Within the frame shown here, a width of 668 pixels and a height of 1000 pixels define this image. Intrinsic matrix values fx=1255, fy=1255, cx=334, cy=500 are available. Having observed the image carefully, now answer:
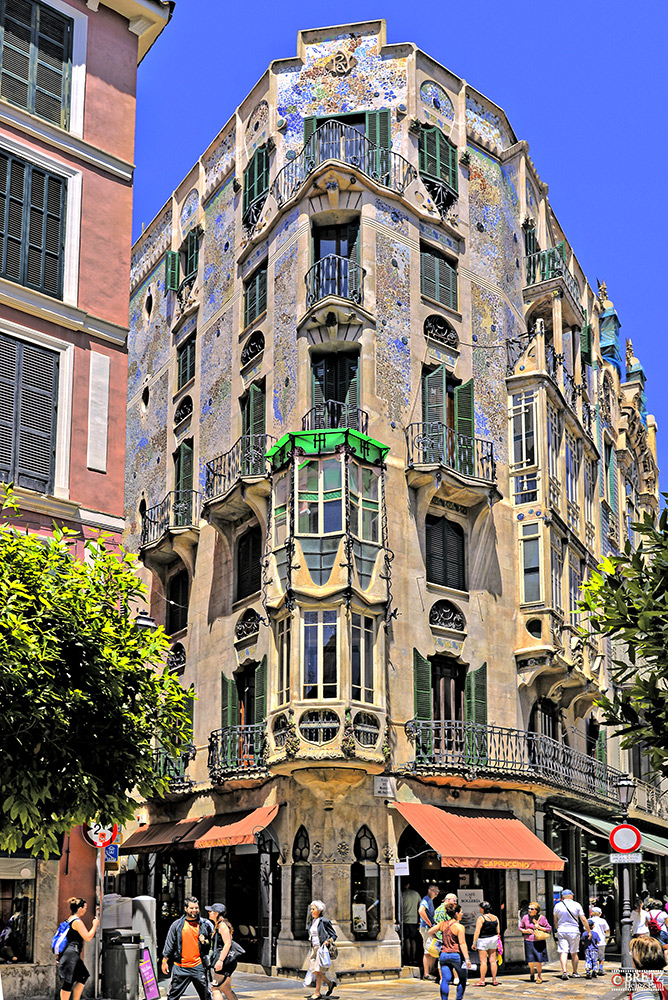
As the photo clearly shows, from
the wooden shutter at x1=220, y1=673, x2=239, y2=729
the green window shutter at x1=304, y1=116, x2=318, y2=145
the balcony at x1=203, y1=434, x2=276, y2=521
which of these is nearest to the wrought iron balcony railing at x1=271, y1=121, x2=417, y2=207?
the green window shutter at x1=304, y1=116, x2=318, y2=145

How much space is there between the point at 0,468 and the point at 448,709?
1456 cm

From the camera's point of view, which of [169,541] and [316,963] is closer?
[316,963]

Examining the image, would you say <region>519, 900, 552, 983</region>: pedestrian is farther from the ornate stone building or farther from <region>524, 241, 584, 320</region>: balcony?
<region>524, 241, 584, 320</region>: balcony

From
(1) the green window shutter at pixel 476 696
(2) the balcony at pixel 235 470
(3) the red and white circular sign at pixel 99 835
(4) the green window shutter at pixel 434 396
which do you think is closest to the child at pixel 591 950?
(1) the green window shutter at pixel 476 696

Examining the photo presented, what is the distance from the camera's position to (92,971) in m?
19.3

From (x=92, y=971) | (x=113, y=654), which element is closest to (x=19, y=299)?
(x=113, y=654)

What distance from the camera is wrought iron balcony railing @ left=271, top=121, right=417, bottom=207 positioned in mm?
32844

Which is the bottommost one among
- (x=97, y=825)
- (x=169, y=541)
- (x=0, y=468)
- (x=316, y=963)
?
(x=316, y=963)

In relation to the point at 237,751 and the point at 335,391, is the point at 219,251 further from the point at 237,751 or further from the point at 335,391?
the point at 237,751

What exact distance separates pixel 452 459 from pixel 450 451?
22 centimetres

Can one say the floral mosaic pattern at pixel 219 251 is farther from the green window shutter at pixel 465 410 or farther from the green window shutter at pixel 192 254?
the green window shutter at pixel 465 410

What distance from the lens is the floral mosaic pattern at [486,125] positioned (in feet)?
118

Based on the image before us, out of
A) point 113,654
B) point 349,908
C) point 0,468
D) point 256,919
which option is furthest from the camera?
point 256,919

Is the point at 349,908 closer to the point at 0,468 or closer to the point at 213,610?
the point at 213,610
